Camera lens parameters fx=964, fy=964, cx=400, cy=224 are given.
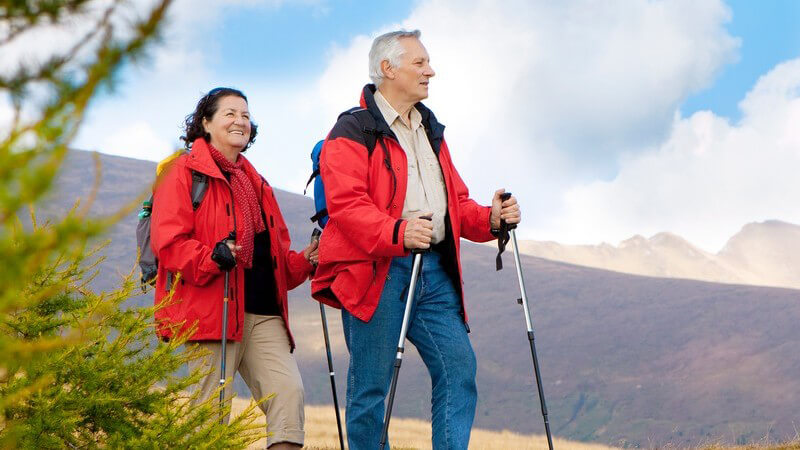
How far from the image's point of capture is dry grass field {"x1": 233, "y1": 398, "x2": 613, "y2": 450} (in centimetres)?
1207

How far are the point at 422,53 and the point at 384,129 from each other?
0.54 metres

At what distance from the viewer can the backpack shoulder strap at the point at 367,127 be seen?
17.1 feet

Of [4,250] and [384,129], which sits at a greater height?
[384,129]

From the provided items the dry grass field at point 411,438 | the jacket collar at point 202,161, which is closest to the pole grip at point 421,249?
the jacket collar at point 202,161

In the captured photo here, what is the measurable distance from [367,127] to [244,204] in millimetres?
964

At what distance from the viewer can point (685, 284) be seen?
3504 inches

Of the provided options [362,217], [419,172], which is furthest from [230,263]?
[419,172]

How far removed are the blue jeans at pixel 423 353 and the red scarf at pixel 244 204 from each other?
0.77 m

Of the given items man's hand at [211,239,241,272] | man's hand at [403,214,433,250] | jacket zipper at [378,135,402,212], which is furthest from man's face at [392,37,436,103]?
man's hand at [211,239,241,272]

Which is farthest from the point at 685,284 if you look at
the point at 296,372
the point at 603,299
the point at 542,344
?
the point at 296,372

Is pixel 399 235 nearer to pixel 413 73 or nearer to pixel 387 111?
pixel 387 111

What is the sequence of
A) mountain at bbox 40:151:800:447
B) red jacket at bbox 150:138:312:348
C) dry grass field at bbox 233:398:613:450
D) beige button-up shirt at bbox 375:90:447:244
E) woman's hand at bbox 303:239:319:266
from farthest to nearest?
mountain at bbox 40:151:800:447, dry grass field at bbox 233:398:613:450, woman's hand at bbox 303:239:319:266, red jacket at bbox 150:138:312:348, beige button-up shirt at bbox 375:90:447:244

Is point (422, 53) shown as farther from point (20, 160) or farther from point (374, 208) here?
point (20, 160)

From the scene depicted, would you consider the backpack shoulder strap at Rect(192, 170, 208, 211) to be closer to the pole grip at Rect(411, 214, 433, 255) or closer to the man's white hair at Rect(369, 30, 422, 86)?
the man's white hair at Rect(369, 30, 422, 86)
